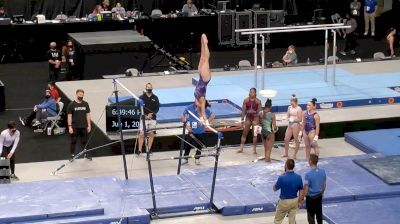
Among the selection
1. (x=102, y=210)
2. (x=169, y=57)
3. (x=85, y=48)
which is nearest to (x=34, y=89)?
(x=85, y=48)

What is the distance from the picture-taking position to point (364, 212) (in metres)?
16.7

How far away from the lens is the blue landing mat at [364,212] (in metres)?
16.4

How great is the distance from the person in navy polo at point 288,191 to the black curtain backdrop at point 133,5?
55.9 feet

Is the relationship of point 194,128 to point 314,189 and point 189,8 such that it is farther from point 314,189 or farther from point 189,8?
point 189,8

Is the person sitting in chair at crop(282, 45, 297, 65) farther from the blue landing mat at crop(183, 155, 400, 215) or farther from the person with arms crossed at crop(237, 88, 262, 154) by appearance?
the blue landing mat at crop(183, 155, 400, 215)

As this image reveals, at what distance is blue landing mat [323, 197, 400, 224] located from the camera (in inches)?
644

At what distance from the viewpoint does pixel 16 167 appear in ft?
63.8

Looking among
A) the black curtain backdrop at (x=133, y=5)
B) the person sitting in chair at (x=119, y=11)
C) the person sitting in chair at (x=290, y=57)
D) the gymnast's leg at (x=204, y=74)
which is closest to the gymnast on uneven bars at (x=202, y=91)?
the gymnast's leg at (x=204, y=74)

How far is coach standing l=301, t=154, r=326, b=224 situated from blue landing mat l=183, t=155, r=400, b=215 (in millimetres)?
1376

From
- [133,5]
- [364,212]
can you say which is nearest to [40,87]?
[133,5]

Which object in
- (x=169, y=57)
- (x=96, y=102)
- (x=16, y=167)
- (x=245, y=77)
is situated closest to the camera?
(x=16, y=167)

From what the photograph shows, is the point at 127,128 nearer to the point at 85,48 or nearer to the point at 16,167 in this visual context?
the point at 16,167

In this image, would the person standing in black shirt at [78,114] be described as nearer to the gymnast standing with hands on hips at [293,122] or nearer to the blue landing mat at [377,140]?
the gymnast standing with hands on hips at [293,122]

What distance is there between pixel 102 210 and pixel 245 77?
10067 mm
